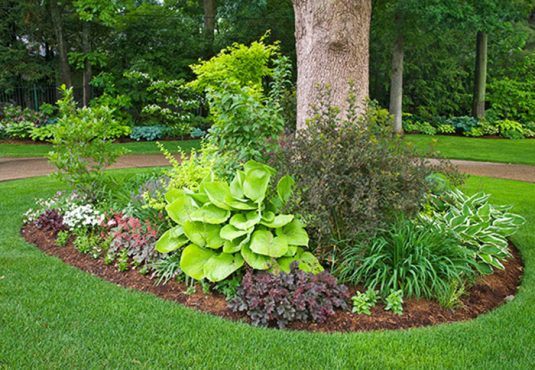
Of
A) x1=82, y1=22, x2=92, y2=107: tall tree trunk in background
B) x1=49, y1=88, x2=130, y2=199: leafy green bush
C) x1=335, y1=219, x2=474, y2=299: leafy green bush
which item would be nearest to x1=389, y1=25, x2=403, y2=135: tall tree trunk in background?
x1=82, y1=22, x2=92, y2=107: tall tree trunk in background

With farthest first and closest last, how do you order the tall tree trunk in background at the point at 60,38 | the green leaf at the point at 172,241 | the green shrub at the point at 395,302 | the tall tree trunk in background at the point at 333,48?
the tall tree trunk in background at the point at 60,38, the tall tree trunk in background at the point at 333,48, the green leaf at the point at 172,241, the green shrub at the point at 395,302

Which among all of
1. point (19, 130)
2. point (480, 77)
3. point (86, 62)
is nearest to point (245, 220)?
point (19, 130)

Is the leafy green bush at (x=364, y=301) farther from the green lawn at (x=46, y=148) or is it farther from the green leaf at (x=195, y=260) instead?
the green lawn at (x=46, y=148)

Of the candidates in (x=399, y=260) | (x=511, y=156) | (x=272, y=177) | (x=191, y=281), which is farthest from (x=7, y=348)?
(x=511, y=156)

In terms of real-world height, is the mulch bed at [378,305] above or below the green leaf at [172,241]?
below

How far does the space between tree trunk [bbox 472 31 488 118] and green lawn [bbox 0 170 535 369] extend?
14619 millimetres

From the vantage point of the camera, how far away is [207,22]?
15.2 metres

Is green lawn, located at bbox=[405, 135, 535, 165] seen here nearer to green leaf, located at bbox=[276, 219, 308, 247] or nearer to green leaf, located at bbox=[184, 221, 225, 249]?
green leaf, located at bbox=[276, 219, 308, 247]

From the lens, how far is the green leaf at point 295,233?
11.0ft

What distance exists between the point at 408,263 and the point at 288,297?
0.91m

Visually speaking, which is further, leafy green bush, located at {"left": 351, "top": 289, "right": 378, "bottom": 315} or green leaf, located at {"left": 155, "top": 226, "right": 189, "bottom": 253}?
green leaf, located at {"left": 155, "top": 226, "right": 189, "bottom": 253}

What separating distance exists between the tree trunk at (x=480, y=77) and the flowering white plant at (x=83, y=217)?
601 inches

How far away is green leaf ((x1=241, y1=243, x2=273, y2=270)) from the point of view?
3.21 metres

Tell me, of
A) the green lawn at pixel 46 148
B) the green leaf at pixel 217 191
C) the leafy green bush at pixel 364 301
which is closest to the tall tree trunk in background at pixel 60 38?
the green lawn at pixel 46 148
